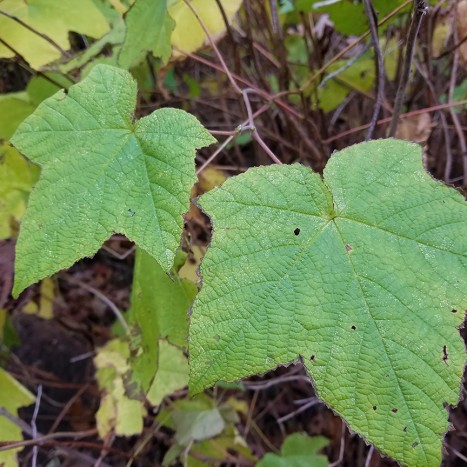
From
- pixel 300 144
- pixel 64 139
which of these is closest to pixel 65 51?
pixel 64 139

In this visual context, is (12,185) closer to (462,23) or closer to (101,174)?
(101,174)

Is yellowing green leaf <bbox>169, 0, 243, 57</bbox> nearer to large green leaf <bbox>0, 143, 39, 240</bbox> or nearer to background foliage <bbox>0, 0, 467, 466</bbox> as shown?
background foliage <bbox>0, 0, 467, 466</bbox>

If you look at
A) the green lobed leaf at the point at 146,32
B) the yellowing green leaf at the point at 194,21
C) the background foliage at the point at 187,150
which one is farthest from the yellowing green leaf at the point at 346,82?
the green lobed leaf at the point at 146,32

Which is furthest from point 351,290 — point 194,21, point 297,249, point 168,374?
point 194,21

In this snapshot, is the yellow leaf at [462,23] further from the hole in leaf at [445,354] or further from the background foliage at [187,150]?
the hole in leaf at [445,354]

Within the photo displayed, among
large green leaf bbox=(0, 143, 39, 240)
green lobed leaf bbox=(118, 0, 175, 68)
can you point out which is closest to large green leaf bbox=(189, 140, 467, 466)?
green lobed leaf bbox=(118, 0, 175, 68)

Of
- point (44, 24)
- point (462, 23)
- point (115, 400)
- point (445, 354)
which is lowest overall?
point (115, 400)

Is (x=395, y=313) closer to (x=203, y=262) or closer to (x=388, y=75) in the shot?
(x=203, y=262)
